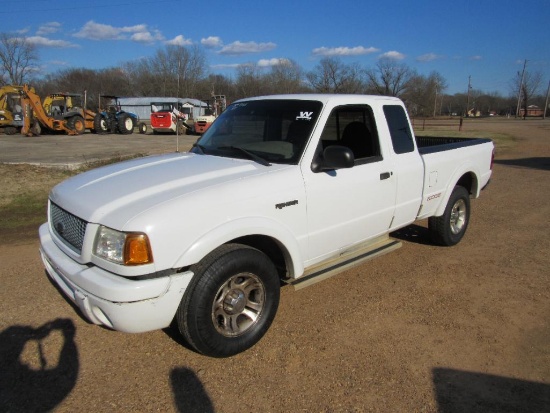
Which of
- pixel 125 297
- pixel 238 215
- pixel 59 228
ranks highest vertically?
pixel 238 215

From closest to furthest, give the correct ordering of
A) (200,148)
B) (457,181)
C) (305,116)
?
1. (305,116)
2. (200,148)
3. (457,181)

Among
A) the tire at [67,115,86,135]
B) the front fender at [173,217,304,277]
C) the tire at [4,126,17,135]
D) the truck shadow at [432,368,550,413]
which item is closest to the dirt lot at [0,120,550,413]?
the truck shadow at [432,368,550,413]

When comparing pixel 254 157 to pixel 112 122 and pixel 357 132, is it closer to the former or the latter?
pixel 357 132

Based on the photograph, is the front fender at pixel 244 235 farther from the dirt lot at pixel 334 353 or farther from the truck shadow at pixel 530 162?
the truck shadow at pixel 530 162

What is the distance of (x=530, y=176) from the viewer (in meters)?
11.3

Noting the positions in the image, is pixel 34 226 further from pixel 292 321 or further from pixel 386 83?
pixel 386 83

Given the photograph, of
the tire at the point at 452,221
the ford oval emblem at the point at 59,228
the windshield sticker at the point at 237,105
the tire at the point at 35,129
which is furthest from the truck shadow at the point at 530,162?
the tire at the point at 35,129

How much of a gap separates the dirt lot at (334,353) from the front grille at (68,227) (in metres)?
0.85

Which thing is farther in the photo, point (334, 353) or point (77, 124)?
point (77, 124)

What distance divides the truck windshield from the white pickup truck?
0.04ft

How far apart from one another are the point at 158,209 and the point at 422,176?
3.11 m

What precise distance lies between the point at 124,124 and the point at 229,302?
27767mm

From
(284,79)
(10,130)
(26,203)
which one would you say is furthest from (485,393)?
(284,79)

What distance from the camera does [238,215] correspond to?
9.65ft
